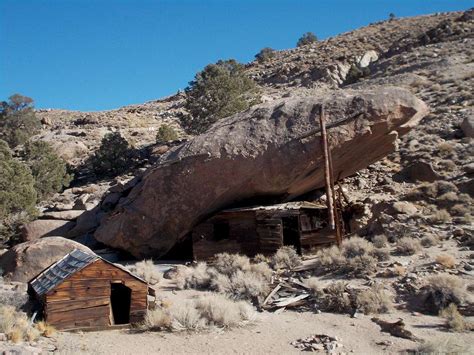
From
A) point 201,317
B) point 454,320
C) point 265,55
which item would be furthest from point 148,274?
point 265,55

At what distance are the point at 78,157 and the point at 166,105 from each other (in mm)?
19294

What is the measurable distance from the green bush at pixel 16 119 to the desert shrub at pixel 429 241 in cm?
3356

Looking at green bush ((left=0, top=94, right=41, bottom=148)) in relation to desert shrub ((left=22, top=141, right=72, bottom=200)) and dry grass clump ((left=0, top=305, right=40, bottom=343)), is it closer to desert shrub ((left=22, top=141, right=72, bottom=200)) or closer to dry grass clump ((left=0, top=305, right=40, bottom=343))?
desert shrub ((left=22, top=141, right=72, bottom=200))

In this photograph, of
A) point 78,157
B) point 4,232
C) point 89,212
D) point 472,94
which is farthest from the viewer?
point 78,157

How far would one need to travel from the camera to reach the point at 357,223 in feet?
58.9

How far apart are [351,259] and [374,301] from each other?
258 centimetres

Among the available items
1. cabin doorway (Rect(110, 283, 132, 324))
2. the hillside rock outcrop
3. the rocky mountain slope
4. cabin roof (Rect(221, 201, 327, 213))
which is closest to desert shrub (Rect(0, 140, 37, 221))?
the rocky mountain slope

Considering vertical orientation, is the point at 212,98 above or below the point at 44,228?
above

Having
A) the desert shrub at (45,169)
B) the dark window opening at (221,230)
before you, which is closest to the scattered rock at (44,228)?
the desert shrub at (45,169)

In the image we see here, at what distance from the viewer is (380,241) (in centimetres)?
1343

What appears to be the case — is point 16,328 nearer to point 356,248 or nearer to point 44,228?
point 356,248

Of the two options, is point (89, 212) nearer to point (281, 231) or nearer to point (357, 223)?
point (281, 231)

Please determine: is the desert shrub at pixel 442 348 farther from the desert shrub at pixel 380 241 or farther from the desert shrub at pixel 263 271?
the desert shrub at pixel 380 241

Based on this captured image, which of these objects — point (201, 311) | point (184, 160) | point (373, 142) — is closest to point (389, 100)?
point (373, 142)
